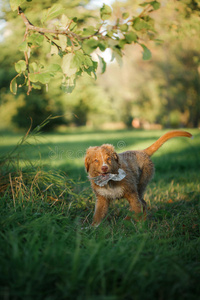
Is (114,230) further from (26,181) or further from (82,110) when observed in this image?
(82,110)

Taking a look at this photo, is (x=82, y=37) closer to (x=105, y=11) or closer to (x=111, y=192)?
(x=105, y=11)

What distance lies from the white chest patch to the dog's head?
0.21 m

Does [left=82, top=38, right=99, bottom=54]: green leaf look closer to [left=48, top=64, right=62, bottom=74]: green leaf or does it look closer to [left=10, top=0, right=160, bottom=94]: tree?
[left=10, top=0, right=160, bottom=94]: tree

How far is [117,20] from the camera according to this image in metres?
2.24

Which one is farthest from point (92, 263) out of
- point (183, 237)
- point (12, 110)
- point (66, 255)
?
point (12, 110)

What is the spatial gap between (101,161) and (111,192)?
0.44 metres

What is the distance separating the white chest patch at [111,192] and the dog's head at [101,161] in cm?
21

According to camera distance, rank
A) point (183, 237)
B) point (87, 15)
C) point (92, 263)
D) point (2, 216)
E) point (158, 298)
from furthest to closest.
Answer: point (87, 15) → point (183, 237) → point (2, 216) → point (92, 263) → point (158, 298)

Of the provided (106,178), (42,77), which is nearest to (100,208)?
(106,178)

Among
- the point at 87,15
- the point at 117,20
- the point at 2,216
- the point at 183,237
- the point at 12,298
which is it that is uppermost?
the point at 87,15

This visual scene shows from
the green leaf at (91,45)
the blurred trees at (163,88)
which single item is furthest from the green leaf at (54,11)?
the blurred trees at (163,88)

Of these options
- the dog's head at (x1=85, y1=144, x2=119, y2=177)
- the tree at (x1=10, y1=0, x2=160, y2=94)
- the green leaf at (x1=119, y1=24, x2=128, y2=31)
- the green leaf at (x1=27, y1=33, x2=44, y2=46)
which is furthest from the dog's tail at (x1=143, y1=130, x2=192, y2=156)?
the green leaf at (x1=27, y1=33, x2=44, y2=46)

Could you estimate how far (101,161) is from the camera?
330 cm

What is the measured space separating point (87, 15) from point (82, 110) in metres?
21.2
